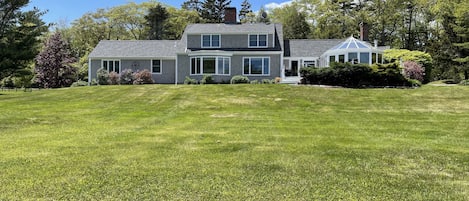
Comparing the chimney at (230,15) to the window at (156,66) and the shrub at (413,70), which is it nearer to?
the window at (156,66)

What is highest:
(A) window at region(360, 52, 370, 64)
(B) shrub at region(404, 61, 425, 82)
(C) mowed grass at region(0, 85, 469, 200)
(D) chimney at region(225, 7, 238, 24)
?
(D) chimney at region(225, 7, 238, 24)

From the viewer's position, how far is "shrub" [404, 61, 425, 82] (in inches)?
1059

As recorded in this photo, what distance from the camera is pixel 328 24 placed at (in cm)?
4916

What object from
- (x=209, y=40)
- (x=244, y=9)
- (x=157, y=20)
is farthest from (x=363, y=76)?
(x=244, y=9)

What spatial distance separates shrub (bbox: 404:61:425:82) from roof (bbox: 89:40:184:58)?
1667 centimetres

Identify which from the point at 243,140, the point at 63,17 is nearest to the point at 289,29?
the point at 63,17

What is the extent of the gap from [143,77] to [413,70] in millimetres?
19344

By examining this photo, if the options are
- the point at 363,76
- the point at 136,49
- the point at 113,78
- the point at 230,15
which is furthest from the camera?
the point at 230,15

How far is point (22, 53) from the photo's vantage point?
24.0 metres

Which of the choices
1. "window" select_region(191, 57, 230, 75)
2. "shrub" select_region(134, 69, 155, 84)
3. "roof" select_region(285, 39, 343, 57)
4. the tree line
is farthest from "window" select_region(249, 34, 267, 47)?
the tree line

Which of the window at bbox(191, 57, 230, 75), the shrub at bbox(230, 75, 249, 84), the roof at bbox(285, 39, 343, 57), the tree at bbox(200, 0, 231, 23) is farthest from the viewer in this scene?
the tree at bbox(200, 0, 231, 23)

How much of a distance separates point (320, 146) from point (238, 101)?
8871mm

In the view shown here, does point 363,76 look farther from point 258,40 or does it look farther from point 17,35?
point 17,35

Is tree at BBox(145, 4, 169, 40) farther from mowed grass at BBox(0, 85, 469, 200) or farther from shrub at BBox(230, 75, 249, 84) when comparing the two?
mowed grass at BBox(0, 85, 469, 200)
